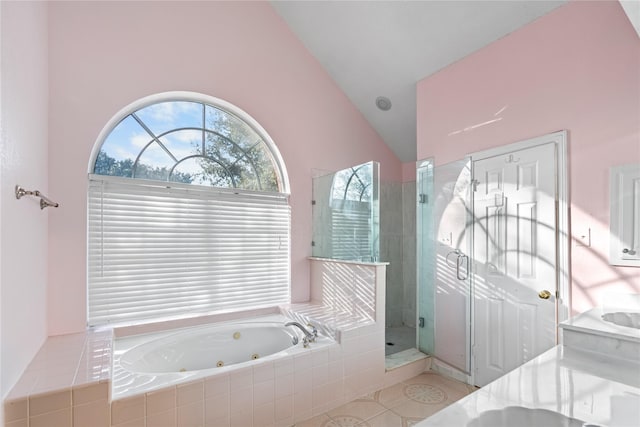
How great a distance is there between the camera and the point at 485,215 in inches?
107

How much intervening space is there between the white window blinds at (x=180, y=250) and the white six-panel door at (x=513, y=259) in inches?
73.0

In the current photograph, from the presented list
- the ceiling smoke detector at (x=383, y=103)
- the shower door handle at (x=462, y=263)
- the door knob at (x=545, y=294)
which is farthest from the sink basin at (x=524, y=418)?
the ceiling smoke detector at (x=383, y=103)

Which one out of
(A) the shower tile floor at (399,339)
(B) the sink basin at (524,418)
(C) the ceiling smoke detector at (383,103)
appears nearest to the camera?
(B) the sink basin at (524,418)

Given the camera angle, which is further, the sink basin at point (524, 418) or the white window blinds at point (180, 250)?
the white window blinds at point (180, 250)

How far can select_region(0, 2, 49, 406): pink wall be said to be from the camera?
4.87 ft

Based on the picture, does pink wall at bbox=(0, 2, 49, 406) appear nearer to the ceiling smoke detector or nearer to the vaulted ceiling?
the vaulted ceiling

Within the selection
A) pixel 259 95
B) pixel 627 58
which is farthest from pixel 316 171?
pixel 627 58

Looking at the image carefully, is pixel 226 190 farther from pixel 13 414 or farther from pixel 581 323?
pixel 581 323

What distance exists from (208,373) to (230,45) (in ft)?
9.33

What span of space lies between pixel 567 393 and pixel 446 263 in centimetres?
206

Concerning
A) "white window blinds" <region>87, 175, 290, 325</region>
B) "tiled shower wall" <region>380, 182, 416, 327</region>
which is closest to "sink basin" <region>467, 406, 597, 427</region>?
"white window blinds" <region>87, 175, 290, 325</region>

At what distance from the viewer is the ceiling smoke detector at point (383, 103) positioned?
3690 mm

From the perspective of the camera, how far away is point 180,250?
9.29 feet

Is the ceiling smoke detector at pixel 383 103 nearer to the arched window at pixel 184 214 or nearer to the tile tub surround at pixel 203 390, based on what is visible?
the arched window at pixel 184 214
